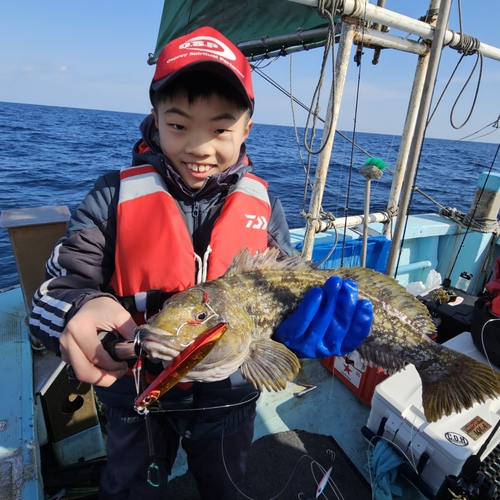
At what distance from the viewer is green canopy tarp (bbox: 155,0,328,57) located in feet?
15.3

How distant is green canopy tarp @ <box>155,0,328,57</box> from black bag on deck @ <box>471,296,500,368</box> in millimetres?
4003

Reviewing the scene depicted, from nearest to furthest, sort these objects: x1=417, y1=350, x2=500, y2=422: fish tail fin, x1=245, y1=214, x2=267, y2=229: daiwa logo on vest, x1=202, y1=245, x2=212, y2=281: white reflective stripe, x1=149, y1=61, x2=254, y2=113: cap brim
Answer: x1=149, y1=61, x2=254, y2=113: cap brim, x1=417, y1=350, x2=500, y2=422: fish tail fin, x1=202, y1=245, x2=212, y2=281: white reflective stripe, x1=245, y1=214, x2=267, y2=229: daiwa logo on vest

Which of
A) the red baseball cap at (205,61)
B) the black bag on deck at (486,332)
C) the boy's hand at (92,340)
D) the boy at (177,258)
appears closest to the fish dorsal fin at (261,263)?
the boy at (177,258)

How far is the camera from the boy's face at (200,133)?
191 centimetres

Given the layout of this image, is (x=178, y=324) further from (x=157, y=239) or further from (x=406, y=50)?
(x=406, y=50)

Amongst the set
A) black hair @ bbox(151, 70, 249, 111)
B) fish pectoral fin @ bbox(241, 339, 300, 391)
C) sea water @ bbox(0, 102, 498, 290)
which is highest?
black hair @ bbox(151, 70, 249, 111)

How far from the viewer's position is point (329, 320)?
212cm

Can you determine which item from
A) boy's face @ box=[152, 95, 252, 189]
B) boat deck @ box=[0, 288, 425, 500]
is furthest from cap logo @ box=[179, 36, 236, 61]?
boat deck @ box=[0, 288, 425, 500]

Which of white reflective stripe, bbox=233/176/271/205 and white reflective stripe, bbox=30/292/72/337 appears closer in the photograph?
white reflective stripe, bbox=30/292/72/337

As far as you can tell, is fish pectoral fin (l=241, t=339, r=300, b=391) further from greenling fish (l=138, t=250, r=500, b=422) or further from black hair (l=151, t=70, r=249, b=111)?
black hair (l=151, t=70, r=249, b=111)

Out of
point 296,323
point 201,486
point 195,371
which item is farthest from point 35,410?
point 296,323

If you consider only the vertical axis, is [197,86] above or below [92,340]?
above

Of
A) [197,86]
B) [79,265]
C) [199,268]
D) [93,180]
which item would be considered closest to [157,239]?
→ [199,268]

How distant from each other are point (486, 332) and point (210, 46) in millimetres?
3973
